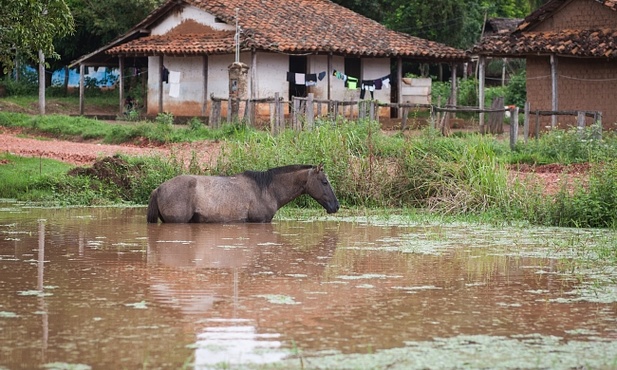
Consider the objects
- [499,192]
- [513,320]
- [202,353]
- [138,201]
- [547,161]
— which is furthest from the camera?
[547,161]

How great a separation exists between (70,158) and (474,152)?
9006 millimetres

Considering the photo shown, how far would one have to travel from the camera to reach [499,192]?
1603 centimetres

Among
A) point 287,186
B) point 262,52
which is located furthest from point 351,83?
point 287,186

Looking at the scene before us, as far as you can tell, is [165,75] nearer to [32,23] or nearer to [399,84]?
[399,84]

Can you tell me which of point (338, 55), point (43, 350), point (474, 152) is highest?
point (338, 55)

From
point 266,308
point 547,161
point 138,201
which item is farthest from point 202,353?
point 547,161

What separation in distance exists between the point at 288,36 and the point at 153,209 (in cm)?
2178

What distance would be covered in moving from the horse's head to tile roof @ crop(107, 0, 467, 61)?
18.9m

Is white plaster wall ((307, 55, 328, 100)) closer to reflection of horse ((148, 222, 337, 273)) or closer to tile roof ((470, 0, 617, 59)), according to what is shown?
tile roof ((470, 0, 617, 59))

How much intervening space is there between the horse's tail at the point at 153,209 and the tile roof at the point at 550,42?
52.3 ft

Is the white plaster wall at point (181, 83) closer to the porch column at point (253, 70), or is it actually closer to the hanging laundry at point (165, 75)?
the hanging laundry at point (165, 75)

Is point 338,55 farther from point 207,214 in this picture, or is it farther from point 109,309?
point 109,309

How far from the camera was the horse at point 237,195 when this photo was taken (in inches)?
584

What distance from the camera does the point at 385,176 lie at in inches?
681
